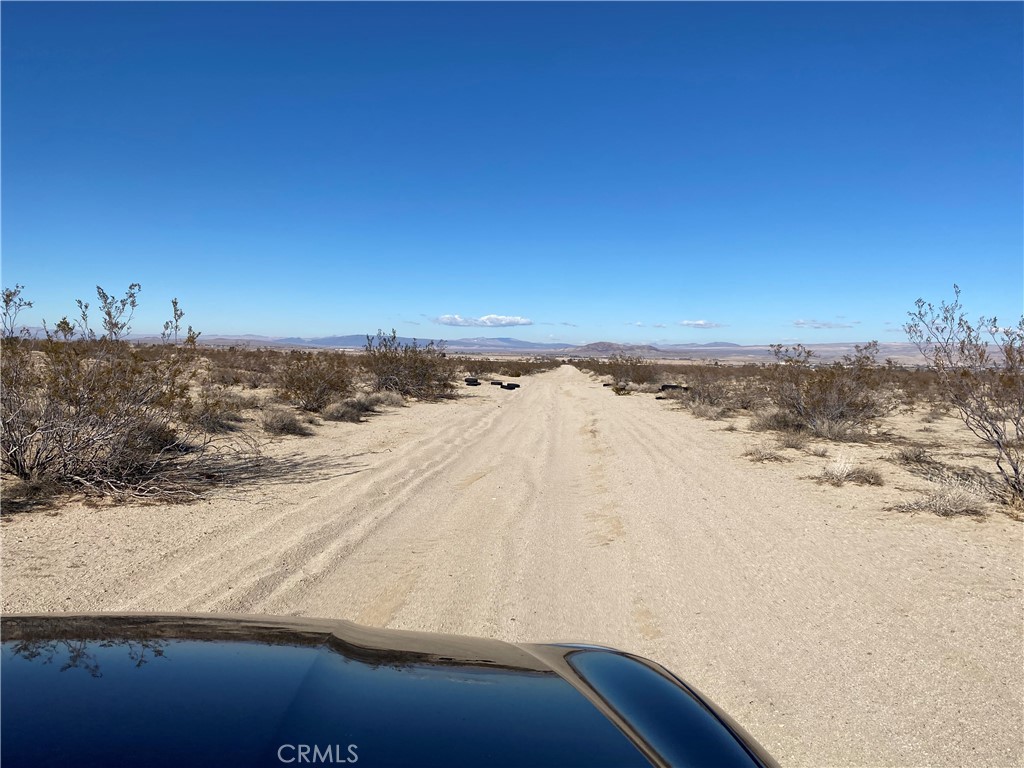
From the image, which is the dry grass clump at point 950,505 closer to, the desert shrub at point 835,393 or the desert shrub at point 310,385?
the desert shrub at point 835,393

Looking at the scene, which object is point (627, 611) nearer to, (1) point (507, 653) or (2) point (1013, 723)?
(2) point (1013, 723)

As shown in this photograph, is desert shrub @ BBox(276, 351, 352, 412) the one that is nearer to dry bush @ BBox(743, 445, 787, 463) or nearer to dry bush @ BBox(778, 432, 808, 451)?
dry bush @ BBox(743, 445, 787, 463)

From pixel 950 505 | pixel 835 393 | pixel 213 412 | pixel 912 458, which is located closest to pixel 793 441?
pixel 912 458

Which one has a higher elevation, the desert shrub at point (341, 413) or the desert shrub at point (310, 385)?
the desert shrub at point (310, 385)

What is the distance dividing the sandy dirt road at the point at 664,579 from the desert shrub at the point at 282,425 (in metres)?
3.68

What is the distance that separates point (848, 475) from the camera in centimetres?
1011

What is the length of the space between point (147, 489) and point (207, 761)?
7.65 meters

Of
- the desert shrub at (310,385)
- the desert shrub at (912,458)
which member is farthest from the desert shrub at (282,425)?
the desert shrub at (912,458)

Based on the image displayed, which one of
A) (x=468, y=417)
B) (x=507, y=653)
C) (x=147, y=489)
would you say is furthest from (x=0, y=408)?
(x=468, y=417)

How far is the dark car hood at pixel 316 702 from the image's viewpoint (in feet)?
4.93

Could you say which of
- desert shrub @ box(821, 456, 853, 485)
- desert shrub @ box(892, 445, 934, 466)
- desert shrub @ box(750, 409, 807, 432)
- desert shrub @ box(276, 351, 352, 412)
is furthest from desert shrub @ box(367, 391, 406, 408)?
desert shrub @ box(892, 445, 934, 466)

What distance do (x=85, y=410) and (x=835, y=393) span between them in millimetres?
15551

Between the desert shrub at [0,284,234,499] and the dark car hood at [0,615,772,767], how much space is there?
6.48m

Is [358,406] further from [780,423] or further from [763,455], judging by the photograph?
[780,423]
